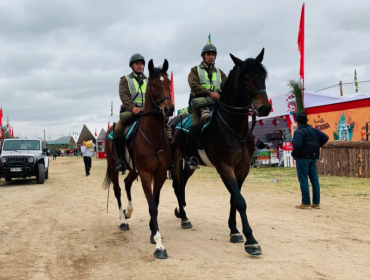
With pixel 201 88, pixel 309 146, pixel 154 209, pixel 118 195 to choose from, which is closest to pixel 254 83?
pixel 201 88

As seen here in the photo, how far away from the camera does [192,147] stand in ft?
20.0

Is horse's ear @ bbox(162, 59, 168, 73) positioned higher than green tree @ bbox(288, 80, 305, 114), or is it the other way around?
green tree @ bbox(288, 80, 305, 114)

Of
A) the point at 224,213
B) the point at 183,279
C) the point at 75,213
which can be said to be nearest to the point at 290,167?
the point at 224,213

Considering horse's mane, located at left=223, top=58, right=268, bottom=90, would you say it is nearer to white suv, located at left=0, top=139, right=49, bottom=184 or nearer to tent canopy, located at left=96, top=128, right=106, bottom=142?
white suv, located at left=0, top=139, right=49, bottom=184

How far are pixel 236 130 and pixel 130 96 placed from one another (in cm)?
207

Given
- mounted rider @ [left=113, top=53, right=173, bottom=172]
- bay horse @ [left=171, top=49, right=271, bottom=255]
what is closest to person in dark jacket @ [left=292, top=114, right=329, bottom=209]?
bay horse @ [left=171, top=49, right=271, bottom=255]

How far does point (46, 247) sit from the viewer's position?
5.37 meters

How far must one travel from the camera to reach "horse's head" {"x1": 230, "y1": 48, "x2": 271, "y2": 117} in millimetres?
4652

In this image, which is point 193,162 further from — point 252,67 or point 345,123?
point 345,123

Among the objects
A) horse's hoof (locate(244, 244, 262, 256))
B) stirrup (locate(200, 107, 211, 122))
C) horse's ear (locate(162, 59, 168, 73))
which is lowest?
horse's hoof (locate(244, 244, 262, 256))

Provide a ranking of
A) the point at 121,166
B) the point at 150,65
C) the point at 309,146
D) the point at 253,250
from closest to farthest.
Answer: the point at 253,250, the point at 150,65, the point at 121,166, the point at 309,146

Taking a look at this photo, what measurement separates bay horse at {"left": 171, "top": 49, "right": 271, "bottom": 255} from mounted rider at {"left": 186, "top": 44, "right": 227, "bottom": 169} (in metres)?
0.24

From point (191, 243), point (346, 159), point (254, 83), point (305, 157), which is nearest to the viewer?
point (254, 83)

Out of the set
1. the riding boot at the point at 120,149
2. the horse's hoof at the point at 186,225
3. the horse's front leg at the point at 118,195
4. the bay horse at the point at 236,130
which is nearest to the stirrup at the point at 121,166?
the riding boot at the point at 120,149
